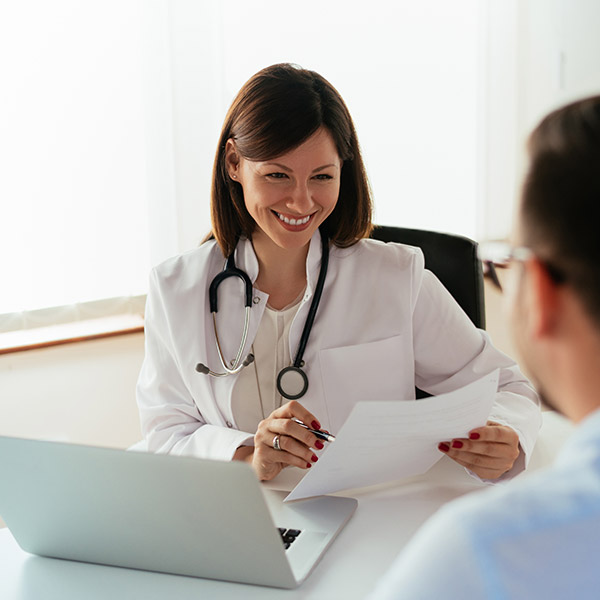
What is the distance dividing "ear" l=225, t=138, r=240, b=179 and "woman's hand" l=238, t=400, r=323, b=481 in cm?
55

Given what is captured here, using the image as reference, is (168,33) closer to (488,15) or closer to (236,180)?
(236,180)

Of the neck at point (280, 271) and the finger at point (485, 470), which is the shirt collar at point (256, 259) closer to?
the neck at point (280, 271)

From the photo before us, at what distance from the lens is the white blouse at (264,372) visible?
152 cm

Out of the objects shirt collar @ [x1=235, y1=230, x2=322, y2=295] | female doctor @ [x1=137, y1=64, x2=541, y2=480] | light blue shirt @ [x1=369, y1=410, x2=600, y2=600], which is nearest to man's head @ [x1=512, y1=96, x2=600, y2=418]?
light blue shirt @ [x1=369, y1=410, x2=600, y2=600]

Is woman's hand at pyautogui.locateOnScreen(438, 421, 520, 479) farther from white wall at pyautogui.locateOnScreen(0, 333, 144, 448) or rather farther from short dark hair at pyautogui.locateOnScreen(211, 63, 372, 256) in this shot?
white wall at pyautogui.locateOnScreen(0, 333, 144, 448)

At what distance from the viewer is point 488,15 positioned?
297cm

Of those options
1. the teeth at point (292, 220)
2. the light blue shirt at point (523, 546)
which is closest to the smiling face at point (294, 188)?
the teeth at point (292, 220)

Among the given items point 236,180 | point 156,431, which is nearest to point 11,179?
point 236,180

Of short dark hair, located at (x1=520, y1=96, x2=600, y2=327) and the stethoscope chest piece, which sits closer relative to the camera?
short dark hair, located at (x1=520, y1=96, x2=600, y2=327)

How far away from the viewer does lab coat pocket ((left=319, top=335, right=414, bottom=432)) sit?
151cm

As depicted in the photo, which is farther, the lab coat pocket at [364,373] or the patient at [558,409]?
the lab coat pocket at [364,373]

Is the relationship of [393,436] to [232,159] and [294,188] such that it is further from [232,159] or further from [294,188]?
[232,159]

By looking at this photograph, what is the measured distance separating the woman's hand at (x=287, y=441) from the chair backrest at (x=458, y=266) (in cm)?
54

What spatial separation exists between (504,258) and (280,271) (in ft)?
3.06
